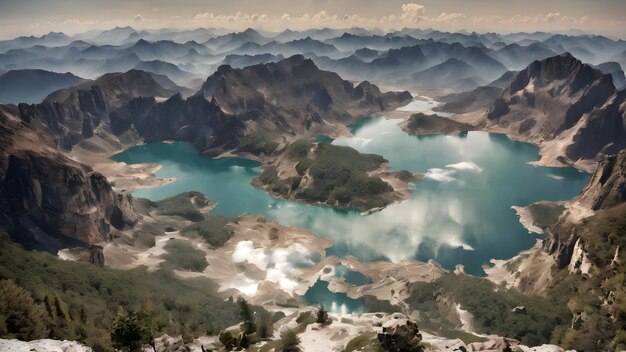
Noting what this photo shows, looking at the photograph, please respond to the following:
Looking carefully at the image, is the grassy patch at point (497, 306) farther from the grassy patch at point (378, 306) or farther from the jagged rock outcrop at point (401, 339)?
the jagged rock outcrop at point (401, 339)

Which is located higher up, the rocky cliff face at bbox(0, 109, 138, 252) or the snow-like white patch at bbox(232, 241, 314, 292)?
the rocky cliff face at bbox(0, 109, 138, 252)

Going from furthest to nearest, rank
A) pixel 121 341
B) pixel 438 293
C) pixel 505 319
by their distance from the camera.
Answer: pixel 438 293, pixel 505 319, pixel 121 341

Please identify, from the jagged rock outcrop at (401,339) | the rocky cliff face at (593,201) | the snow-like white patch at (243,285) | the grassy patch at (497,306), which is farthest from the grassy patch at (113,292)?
the rocky cliff face at (593,201)

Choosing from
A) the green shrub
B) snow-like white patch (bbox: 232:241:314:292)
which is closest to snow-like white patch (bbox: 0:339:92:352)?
the green shrub

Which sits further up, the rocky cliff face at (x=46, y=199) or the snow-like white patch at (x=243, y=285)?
the rocky cliff face at (x=46, y=199)

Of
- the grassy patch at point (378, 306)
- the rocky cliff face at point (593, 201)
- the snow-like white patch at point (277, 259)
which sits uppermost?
the rocky cliff face at point (593, 201)

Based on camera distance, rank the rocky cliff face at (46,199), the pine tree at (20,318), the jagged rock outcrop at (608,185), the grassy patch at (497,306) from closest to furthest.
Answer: the pine tree at (20,318) < the grassy patch at (497,306) < the jagged rock outcrop at (608,185) < the rocky cliff face at (46,199)

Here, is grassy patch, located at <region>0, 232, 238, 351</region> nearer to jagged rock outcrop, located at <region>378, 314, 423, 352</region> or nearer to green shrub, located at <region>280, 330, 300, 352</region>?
green shrub, located at <region>280, 330, 300, 352</region>

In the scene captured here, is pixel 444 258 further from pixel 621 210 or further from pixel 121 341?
pixel 121 341

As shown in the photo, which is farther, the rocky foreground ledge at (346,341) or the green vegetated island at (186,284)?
the green vegetated island at (186,284)

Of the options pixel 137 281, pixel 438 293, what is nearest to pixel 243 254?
pixel 137 281

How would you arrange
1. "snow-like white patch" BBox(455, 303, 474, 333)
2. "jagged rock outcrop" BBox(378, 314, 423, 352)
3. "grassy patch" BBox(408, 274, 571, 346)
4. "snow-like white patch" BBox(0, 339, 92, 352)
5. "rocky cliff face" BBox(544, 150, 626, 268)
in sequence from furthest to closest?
"rocky cliff face" BBox(544, 150, 626, 268) < "snow-like white patch" BBox(455, 303, 474, 333) < "grassy patch" BBox(408, 274, 571, 346) < "jagged rock outcrop" BBox(378, 314, 423, 352) < "snow-like white patch" BBox(0, 339, 92, 352)
